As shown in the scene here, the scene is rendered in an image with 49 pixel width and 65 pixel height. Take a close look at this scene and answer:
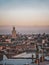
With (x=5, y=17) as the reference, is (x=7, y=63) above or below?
below

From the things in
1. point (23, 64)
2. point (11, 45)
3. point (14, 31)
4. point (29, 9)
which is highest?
point (29, 9)

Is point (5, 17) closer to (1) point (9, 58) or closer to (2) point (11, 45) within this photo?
(2) point (11, 45)

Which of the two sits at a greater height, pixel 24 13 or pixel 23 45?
pixel 24 13

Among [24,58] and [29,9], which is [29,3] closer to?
[29,9]

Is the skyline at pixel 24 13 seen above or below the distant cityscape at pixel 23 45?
above

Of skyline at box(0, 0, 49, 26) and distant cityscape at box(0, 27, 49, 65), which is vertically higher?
skyline at box(0, 0, 49, 26)

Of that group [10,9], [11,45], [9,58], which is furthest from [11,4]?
[9,58]
